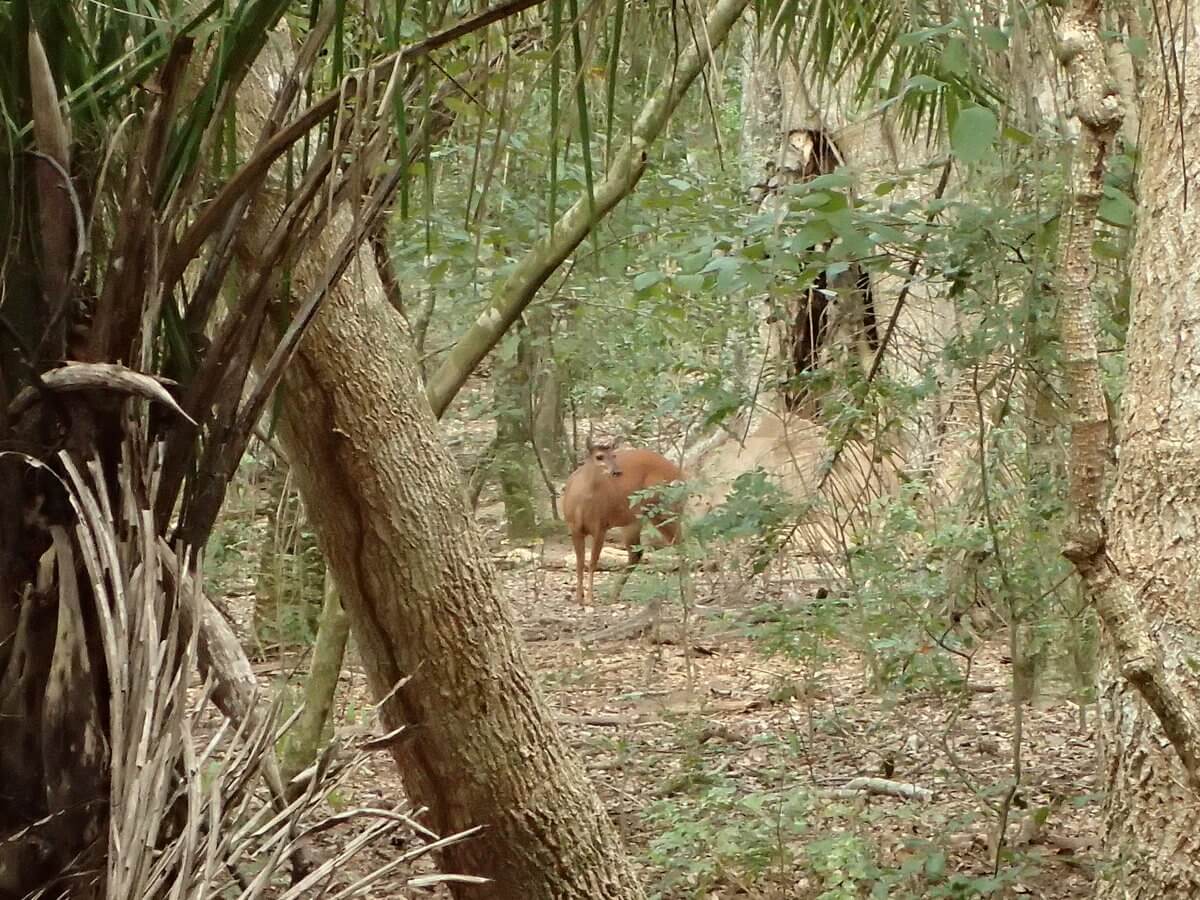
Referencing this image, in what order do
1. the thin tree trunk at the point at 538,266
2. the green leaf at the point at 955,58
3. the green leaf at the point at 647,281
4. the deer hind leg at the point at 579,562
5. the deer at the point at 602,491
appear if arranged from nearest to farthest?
the green leaf at the point at 955,58
the green leaf at the point at 647,281
the thin tree trunk at the point at 538,266
the deer hind leg at the point at 579,562
the deer at the point at 602,491

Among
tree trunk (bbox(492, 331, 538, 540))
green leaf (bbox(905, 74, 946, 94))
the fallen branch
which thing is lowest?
the fallen branch

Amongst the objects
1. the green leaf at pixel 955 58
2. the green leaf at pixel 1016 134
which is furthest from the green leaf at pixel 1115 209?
the green leaf at pixel 955 58

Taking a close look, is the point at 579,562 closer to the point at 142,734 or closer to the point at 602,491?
the point at 602,491

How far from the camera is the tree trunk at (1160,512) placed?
9.90 feet

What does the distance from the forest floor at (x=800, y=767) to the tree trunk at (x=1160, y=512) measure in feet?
2.18

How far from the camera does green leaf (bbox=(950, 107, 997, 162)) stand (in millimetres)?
2553

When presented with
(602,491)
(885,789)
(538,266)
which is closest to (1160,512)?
(538,266)

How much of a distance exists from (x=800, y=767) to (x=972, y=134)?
3363 millimetres

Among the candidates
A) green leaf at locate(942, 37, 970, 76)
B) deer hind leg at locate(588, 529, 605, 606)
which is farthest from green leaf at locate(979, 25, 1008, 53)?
deer hind leg at locate(588, 529, 605, 606)

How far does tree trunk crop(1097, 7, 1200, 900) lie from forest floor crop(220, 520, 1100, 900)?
2.18ft

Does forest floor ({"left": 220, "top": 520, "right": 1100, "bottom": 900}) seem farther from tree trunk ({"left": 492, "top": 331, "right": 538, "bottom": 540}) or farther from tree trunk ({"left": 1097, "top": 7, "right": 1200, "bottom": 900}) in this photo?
tree trunk ({"left": 492, "top": 331, "right": 538, "bottom": 540})

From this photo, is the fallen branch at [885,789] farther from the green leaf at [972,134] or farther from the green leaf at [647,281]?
the green leaf at [972,134]

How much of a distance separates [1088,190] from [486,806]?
185cm

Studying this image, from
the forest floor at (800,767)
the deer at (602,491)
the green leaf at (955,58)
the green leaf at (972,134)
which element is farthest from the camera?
the deer at (602,491)
